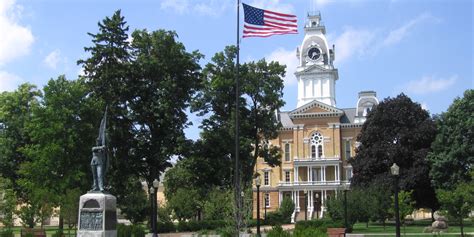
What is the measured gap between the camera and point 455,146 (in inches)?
2030

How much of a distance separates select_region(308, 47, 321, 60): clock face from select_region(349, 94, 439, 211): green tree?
3192 centimetres

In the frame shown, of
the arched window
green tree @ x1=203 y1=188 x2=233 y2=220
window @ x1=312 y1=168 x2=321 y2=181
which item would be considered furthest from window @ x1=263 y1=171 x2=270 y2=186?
green tree @ x1=203 y1=188 x2=233 y2=220

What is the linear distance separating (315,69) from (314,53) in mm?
3314

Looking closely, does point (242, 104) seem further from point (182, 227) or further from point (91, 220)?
point (91, 220)

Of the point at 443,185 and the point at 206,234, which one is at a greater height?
the point at 443,185

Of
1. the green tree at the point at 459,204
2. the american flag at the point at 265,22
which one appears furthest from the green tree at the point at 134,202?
the green tree at the point at 459,204

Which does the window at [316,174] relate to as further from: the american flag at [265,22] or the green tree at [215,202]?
the american flag at [265,22]

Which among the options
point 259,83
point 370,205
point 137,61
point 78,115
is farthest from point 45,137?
point 370,205

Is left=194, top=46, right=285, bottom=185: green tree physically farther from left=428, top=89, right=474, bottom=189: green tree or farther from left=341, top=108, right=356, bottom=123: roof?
left=341, top=108, right=356, bottom=123: roof

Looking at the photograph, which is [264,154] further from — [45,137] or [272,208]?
[272,208]

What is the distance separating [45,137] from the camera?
140 feet

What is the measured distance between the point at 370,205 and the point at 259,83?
13833 millimetres

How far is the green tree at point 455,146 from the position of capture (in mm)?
51156

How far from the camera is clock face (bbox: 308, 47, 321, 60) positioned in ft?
310
